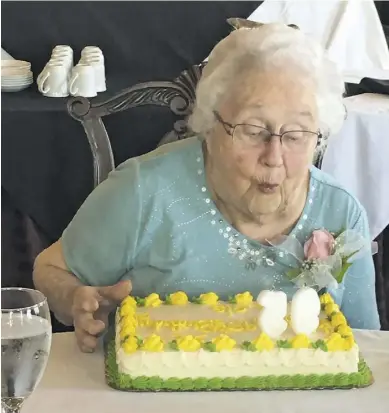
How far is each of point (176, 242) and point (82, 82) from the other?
1.67m

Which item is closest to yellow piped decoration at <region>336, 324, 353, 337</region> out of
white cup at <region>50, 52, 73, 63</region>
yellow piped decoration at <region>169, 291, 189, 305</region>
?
yellow piped decoration at <region>169, 291, 189, 305</region>

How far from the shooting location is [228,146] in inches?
56.9

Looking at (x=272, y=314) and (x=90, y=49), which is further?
(x=90, y=49)

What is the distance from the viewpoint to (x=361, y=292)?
1512 millimetres

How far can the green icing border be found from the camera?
42.7 inches

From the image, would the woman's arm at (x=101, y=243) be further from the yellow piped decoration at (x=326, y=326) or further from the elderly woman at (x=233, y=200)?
the yellow piped decoration at (x=326, y=326)

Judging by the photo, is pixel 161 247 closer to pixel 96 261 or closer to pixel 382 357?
pixel 96 261

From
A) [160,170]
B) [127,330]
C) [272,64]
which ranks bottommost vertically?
[127,330]

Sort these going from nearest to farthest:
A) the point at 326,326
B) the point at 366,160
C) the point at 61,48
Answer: the point at 326,326 → the point at 366,160 → the point at 61,48

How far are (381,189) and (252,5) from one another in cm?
Answer: 143

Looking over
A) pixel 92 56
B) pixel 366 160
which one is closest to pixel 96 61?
pixel 92 56

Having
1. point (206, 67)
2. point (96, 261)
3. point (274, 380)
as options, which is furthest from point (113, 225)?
point (274, 380)

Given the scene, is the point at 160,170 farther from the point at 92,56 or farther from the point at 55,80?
the point at 92,56

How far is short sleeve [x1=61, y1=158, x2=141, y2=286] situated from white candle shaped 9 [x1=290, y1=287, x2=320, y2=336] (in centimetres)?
42
